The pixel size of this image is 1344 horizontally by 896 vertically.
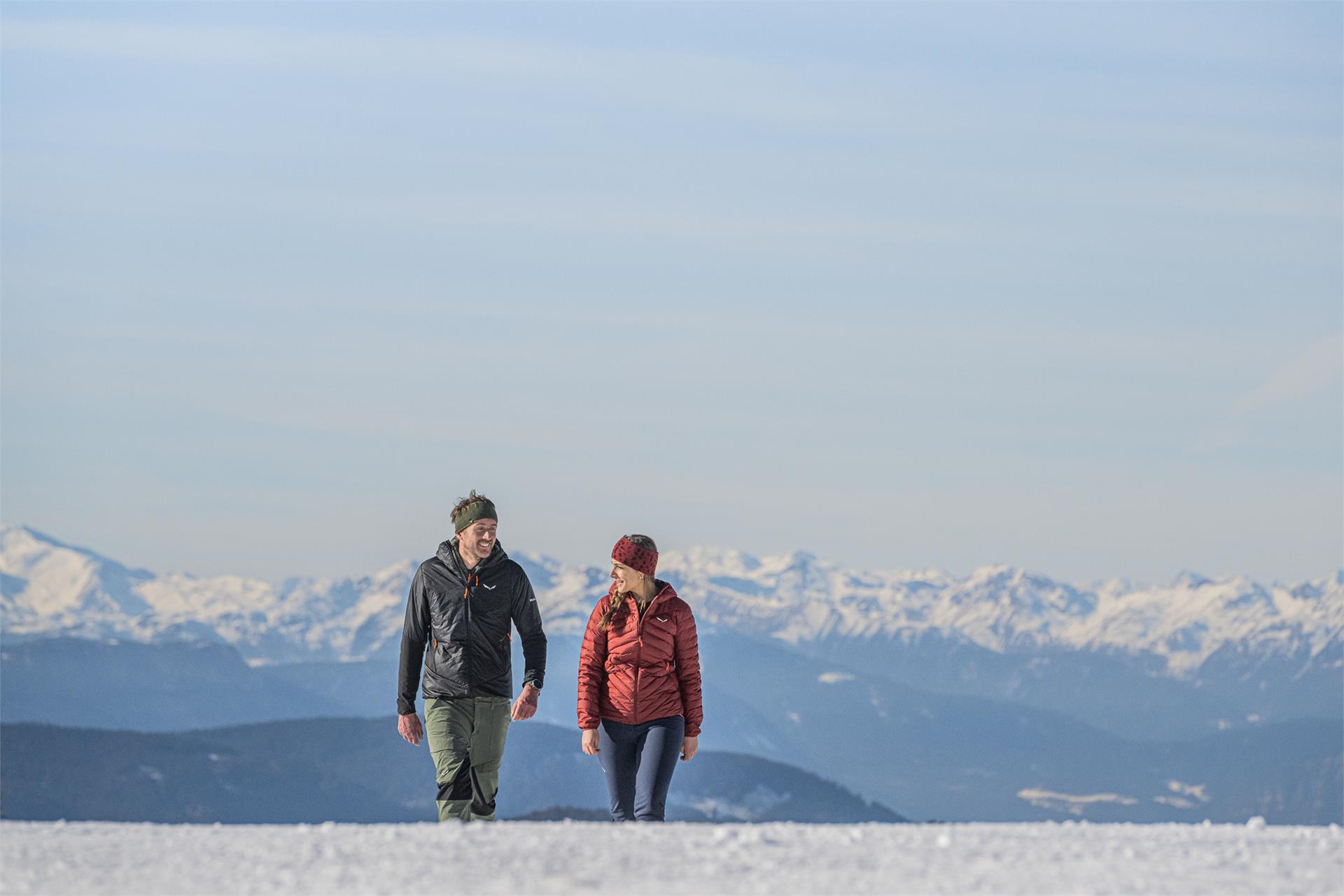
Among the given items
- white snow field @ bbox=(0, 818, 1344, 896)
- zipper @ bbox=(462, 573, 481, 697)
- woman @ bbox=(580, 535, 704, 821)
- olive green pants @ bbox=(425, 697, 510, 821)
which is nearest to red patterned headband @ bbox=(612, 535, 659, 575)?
woman @ bbox=(580, 535, 704, 821)

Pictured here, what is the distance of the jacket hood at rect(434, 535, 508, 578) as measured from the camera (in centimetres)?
1370

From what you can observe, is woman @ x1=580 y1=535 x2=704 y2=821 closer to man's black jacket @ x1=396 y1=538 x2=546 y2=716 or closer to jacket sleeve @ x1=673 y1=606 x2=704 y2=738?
jacket sleeve @ x1=673 y1=606 x2=704 y2=738

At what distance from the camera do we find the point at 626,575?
1380cm

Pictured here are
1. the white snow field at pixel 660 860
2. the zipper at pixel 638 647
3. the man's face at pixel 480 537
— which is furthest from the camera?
the zipper at pixel 638 647

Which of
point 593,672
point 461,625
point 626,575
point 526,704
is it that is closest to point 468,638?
point 461,625

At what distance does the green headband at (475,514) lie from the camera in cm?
1366

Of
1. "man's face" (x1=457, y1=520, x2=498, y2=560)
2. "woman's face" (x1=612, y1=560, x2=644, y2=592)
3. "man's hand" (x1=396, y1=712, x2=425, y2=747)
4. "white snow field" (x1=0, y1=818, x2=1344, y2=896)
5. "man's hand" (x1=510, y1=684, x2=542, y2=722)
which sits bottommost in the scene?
"white snow field" (x1=0, y1=818, x2=1344, y2=896)

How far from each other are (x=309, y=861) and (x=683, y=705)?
14.4 ft

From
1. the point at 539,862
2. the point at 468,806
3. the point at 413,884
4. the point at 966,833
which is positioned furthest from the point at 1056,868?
the point at 468,806

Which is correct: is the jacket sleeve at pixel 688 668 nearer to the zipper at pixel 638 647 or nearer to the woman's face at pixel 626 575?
the zipper at pixel 638 647

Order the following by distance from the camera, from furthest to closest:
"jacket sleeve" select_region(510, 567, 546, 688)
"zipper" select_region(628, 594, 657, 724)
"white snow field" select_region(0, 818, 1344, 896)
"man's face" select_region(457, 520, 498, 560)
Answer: "zipper" select_region(628, 594, 657, 724), "jacket sleeve" select_region(510, 567, 546, 688), "man's face" select_region(457, 520, 498, 560), "white snow field" select_region(0, 818, 1344, 896)

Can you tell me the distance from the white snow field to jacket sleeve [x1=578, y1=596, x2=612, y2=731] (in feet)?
7.47

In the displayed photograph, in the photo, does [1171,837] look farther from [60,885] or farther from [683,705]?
[60,885]

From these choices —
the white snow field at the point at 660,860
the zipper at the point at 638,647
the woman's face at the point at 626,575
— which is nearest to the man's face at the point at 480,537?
the woman's face at the point at 626,575
